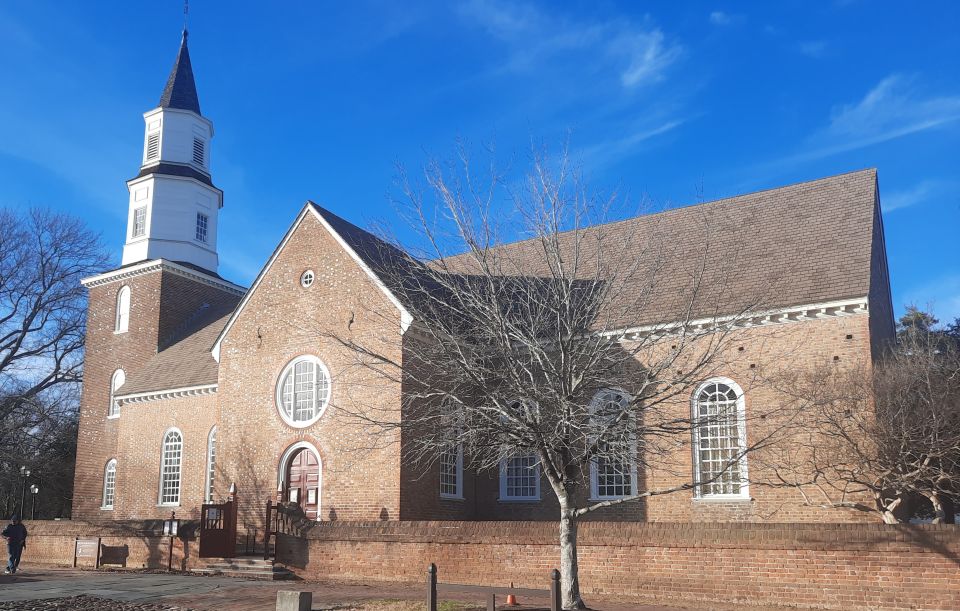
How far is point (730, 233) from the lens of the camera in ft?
78.5

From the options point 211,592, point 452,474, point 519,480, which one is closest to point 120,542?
point 211,592

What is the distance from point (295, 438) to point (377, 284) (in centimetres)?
493

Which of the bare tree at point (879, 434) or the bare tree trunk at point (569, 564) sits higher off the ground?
the bare tree at point (879, 434)

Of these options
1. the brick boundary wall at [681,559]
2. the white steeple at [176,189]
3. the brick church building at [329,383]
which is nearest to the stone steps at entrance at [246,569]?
the brick boundary wall at [681,559]

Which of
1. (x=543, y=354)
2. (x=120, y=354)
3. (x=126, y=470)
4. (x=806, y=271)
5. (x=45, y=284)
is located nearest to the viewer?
(x=543, y=354)

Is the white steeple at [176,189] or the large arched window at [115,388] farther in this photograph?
the white steeple at [176,189]

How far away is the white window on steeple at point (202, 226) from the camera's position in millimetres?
35991

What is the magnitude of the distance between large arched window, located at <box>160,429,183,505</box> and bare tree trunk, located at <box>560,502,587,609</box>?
19708 mm

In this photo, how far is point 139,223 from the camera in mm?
35969

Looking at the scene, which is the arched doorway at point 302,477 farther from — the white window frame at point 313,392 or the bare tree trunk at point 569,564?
the bare tree trunk at point 569,564

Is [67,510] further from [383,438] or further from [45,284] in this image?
[383,438]

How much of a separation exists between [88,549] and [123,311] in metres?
14.3

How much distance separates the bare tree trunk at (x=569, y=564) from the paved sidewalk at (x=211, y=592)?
1.94ft

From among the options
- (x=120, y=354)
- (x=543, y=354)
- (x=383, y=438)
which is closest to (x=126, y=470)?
(x=120, y=354)
